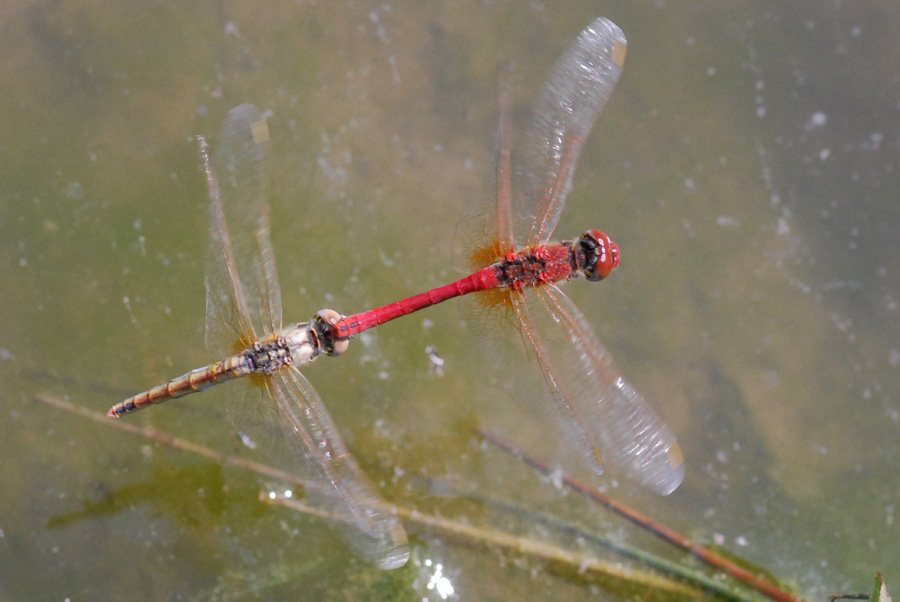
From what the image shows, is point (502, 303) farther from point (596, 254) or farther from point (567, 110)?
point (567, 110)

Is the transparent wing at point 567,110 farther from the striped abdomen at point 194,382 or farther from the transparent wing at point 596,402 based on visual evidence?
the striped abdomen at point 194,382

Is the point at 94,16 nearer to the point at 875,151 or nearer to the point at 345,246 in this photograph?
the point at 345,246

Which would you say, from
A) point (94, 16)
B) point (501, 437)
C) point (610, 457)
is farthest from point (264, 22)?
point (610, 457)

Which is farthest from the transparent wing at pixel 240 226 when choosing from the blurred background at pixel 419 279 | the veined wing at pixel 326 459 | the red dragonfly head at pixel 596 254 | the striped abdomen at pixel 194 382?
the red dragonfly head at pixel 596 254

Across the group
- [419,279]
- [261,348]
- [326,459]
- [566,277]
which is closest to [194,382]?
[261,348]

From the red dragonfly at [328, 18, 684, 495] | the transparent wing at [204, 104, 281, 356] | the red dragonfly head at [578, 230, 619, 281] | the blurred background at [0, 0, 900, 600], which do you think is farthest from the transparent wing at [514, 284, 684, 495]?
the transparent wing at [204, 104, 281, 356]

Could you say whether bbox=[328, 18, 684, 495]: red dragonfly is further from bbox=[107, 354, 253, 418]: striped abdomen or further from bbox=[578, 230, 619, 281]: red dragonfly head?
bbox=[107, 354, 253, 418]: striped abdomen
